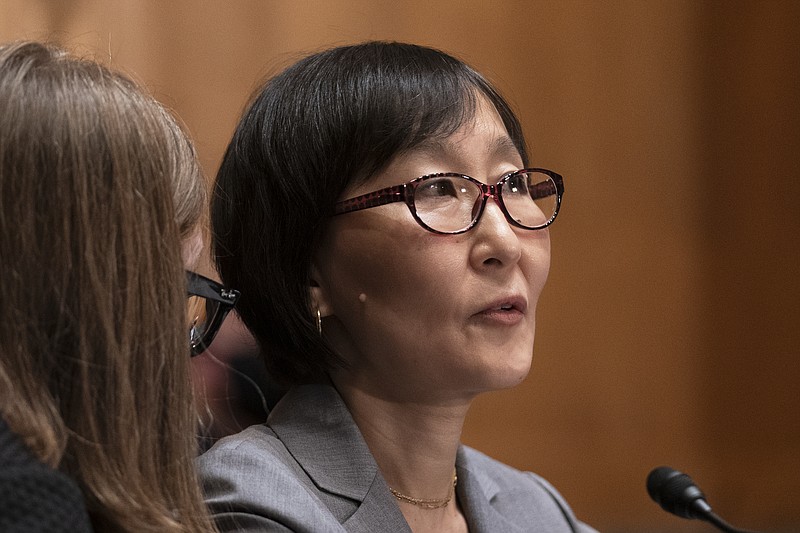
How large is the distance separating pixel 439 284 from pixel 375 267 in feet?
0.28

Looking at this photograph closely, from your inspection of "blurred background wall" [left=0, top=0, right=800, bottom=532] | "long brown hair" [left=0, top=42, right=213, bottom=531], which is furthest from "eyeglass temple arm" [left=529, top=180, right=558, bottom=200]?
"blurred background wall" [left=0, top=0, right=800, bottom=532]

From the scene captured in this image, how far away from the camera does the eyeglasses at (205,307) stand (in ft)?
3.78

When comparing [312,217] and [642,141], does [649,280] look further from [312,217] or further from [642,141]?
[312,217]

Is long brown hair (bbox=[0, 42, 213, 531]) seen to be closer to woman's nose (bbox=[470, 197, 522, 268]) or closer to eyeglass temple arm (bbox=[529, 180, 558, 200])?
woman's nose (bbox=[470, 197, 522, 268])

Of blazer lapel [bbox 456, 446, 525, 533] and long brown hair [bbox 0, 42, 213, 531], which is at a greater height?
long brown hair [bbox 0, 42, 213, 531]

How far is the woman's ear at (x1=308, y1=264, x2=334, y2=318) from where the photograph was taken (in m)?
1.38

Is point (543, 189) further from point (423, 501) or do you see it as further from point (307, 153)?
point (423, 501)

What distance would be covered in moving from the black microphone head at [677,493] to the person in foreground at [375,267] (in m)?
0.29

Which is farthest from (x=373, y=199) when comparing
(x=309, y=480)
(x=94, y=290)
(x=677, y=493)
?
(x=677, y=493)

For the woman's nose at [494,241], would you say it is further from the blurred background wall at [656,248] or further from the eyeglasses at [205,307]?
the blurred background wall at [656,248]

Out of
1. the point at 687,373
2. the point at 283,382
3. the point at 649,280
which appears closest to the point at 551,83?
the point at 649,280

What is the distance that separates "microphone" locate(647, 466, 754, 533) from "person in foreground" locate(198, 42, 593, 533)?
291mm

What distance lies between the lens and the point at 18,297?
896 millimetres

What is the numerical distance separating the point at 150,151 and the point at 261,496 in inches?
16.8
